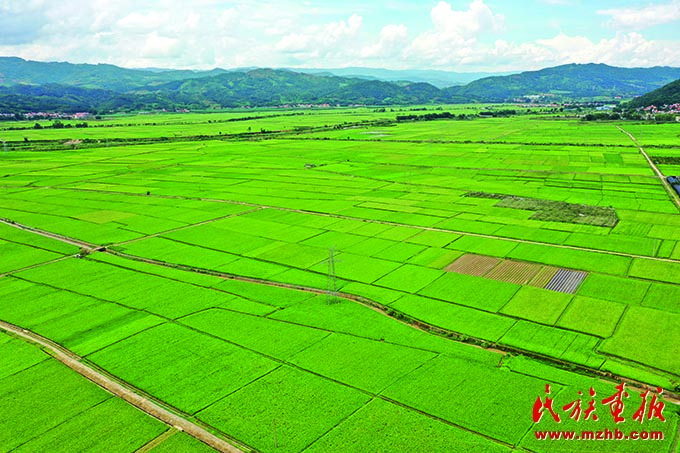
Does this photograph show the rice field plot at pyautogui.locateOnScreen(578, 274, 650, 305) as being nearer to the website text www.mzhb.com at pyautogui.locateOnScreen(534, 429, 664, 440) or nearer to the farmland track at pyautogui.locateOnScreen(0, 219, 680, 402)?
the farmland track at pyautogui.locateOnScreen(0, 219, 680, 402)

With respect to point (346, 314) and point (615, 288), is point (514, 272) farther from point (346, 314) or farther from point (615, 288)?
point (346, 314)

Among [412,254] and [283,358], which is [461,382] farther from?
Answer: [412,254]

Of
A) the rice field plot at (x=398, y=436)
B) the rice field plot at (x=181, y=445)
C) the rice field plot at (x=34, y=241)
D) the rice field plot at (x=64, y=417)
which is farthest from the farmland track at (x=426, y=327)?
the rice field plot at (x=64, y=417)

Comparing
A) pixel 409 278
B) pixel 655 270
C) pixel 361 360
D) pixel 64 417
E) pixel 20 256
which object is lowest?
pixel 64 417

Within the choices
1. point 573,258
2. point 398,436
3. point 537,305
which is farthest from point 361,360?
point 573,258

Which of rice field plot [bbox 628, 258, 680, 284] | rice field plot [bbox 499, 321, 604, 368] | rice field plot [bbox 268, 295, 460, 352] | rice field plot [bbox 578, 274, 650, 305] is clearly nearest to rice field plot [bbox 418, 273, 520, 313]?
rice field plot [bbox 499, 321, 604, 368]

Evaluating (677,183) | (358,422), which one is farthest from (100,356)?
(677,183)

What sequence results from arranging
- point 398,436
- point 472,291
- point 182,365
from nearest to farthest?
1. point 398,436
2. point 182,365
3. point 472,291
